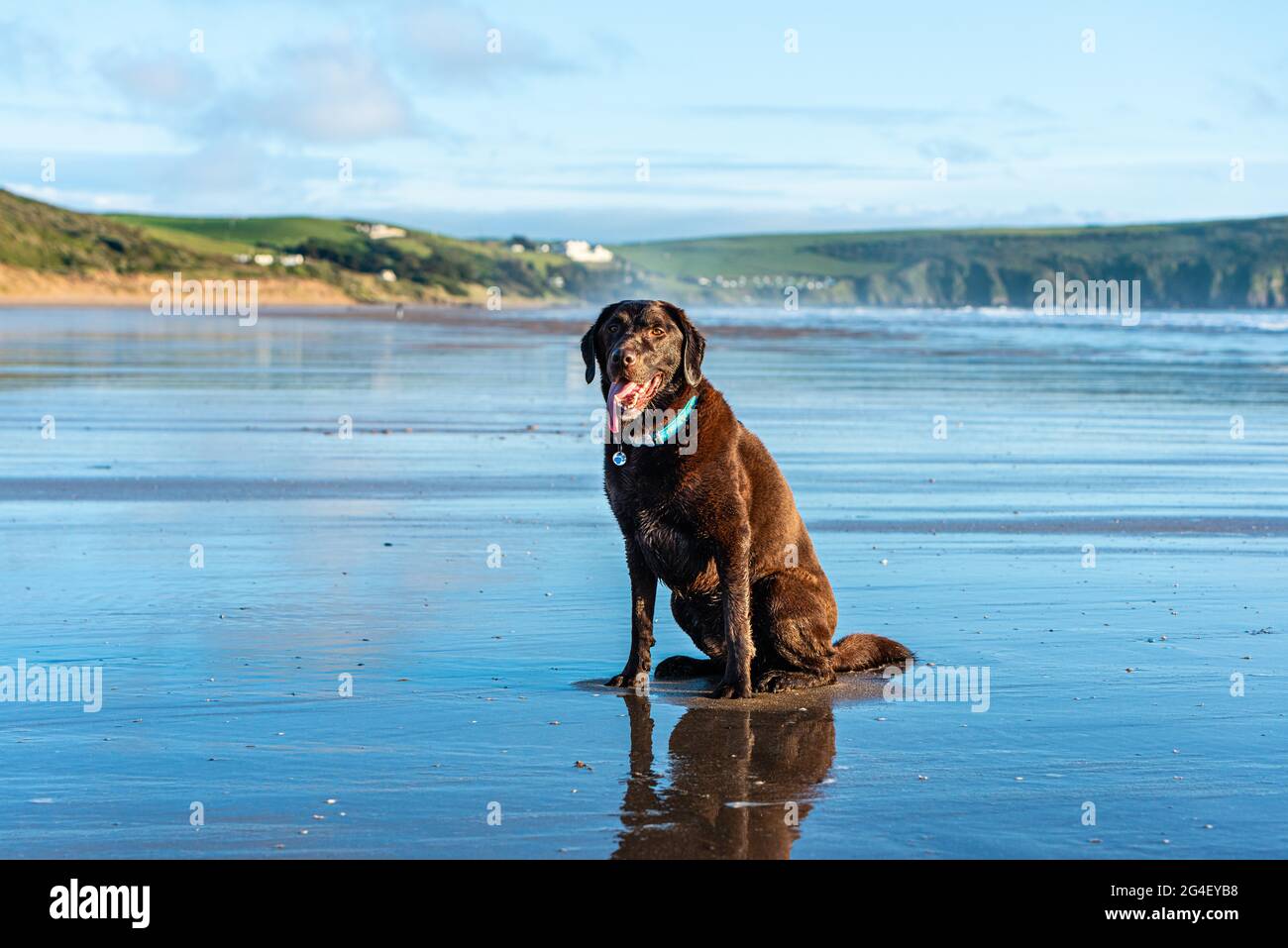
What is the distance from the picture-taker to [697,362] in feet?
25.1

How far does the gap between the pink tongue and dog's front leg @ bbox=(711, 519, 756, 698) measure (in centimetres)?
72

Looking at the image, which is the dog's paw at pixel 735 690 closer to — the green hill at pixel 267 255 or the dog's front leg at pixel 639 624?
the dog's front leg at pixel 639 624

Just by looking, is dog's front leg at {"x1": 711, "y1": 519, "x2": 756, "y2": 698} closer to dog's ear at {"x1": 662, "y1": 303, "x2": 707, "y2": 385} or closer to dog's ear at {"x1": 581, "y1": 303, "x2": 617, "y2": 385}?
dog's ear at {"x1": 662, "y1": 303, "x2": 707, "y2": 385}

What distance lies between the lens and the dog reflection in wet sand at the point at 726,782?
5.34m

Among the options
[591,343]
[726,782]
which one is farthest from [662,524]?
[726,782]

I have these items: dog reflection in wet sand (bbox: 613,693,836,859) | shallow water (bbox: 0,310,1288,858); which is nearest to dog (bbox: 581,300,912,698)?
shallow water (bbox: 0,310,1288,858)

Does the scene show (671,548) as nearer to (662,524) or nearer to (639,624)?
(662,524)

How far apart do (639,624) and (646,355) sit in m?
1.24

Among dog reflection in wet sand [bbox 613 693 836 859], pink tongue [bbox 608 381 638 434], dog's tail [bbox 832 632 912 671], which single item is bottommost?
dog reflection in wet sand [bbox 613 693 836 859]

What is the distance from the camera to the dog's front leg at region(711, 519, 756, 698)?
7574mm

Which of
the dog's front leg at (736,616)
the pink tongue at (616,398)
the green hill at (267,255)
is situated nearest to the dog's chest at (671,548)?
the dog's front leg at (736,616)

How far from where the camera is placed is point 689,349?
763 centimetres
